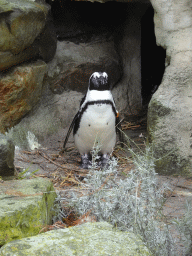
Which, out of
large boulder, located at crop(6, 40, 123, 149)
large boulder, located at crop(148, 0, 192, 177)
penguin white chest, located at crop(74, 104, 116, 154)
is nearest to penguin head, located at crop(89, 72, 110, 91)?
penguin white chest, located at crop(74, 104, 116, 154)

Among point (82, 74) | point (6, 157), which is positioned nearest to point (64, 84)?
point (82, 74)

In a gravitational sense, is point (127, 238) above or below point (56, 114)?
below

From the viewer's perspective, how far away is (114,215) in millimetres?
1303

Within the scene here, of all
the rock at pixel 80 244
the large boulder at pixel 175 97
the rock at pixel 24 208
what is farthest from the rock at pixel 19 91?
the rock at pixel 80 244

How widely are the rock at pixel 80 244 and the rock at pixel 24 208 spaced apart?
234 millimetres

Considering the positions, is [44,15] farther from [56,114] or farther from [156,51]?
[156,51]

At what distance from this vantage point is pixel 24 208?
4.27 ft

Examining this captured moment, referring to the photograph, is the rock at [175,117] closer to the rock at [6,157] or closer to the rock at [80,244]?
the rock at [6,157]

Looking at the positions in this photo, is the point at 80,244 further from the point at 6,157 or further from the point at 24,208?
the point at 6,157

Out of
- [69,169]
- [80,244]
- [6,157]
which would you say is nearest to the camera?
[80,244]

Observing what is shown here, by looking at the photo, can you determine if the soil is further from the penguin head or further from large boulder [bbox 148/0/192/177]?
the penguin head

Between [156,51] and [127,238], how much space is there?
425 centimetres

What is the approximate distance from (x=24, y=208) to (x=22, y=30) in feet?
6.47

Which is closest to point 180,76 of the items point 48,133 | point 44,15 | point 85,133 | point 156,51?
point 85,133
